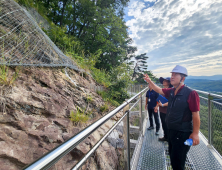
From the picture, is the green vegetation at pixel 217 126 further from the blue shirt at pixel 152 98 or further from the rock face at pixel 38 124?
the rock face at pixel 38 124

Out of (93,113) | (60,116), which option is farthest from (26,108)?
(93,113)

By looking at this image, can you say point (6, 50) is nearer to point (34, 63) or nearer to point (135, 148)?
point (34, 63)

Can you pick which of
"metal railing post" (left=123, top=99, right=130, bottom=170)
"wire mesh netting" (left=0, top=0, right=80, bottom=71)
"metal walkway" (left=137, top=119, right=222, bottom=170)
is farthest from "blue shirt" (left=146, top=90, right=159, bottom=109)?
"wire mesh netting" (left=0, top=0, right=80, bottom=71)

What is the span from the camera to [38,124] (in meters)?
2.12

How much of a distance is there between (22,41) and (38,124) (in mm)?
2724

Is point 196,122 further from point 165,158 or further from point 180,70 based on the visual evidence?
point 165,158

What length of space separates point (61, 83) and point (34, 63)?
3.05 feet

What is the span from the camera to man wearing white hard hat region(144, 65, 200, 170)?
1719 mm

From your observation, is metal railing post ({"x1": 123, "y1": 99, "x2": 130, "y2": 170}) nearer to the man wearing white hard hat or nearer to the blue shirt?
the man wearing white hard hat

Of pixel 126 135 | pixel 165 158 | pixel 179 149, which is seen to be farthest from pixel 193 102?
pixel 165 158

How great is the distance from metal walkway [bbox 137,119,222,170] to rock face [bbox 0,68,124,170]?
1.04m

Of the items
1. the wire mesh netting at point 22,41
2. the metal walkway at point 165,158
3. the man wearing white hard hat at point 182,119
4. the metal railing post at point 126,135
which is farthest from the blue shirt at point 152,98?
the wire mesh netting at point 22,41

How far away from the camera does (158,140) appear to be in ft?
10.0

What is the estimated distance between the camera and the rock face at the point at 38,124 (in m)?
1.44
